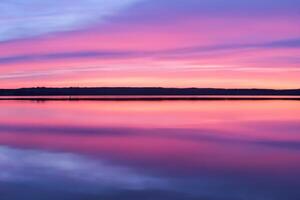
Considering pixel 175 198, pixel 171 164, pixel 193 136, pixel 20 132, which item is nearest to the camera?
pixel 175 198

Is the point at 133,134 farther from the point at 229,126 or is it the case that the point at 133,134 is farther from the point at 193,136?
the point at 229,126

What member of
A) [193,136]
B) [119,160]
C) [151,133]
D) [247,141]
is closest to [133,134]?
[151,133]

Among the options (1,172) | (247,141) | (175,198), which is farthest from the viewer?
(247,141)

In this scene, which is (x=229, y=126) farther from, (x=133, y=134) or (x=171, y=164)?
(x=171, y=164)

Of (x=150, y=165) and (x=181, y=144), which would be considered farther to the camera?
(x=181, y=144)

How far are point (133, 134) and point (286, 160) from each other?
19.1ft

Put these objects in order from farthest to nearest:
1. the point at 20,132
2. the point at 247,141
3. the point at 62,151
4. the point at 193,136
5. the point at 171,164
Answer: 1. the point at 20,132
2. the point at 193,136
3. the point at 247,141
4. the point at 62,151
5. the point at 171,164

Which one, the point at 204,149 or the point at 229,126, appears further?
the point at 229,126

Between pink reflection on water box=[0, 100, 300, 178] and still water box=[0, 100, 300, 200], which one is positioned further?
pink reflection on water box=[0, 100, 300, 178]

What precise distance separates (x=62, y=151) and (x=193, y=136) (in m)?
4.21

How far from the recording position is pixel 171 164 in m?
9.45

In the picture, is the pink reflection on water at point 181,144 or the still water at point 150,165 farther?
the pink reflection on water at point 181,144

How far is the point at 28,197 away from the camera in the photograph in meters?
6.88

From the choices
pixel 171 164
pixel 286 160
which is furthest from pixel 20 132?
pixel 286 160
